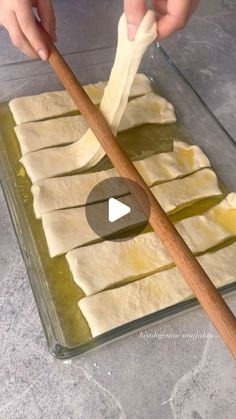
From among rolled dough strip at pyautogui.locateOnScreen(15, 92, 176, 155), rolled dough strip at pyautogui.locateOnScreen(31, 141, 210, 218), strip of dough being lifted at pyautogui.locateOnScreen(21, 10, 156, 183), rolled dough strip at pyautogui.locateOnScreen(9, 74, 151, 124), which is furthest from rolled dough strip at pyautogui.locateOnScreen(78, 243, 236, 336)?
rolled dough strip at pyautogui.locateOnScreen(9, 74, 151, 124)

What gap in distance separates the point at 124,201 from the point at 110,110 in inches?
8.5

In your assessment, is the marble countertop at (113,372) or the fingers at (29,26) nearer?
the marble countertop at (113,372)

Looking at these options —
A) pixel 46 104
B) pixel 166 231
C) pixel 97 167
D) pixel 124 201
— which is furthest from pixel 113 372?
pixel 46 104

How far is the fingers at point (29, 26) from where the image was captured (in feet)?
3.02

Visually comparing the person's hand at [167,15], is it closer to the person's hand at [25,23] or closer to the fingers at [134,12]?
the fingers at [134,12]

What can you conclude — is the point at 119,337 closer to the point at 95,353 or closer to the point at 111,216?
the point at 95,353

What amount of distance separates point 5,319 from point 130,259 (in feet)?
0.93

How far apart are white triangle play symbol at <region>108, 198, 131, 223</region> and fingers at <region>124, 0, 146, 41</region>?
379 millimetres

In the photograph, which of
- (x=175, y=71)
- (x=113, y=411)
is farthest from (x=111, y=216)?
(x=175, y=71)

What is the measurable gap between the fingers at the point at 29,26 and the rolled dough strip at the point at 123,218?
364mm

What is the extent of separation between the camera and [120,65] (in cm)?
100
